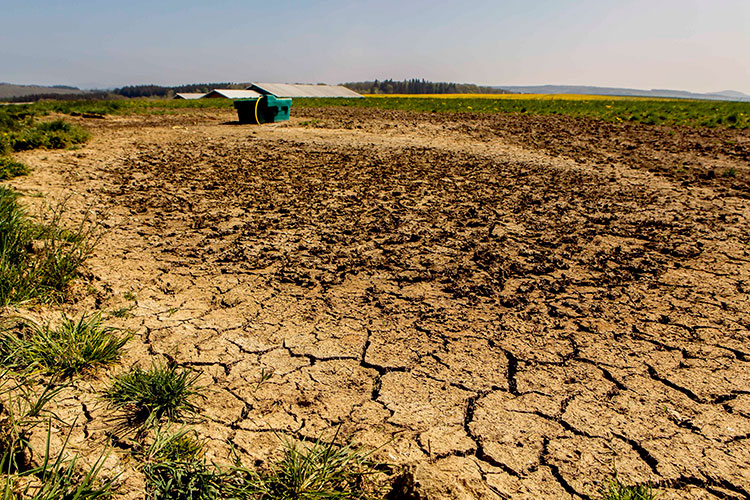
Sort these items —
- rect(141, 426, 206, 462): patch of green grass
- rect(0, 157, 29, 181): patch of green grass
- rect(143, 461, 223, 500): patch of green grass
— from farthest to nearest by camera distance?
rect(0, 157, 29, 181): patch of green grass
rect(141, 426, 206, 462): patch of green grass
rect(143, 461, 223, 500): patch of green grass

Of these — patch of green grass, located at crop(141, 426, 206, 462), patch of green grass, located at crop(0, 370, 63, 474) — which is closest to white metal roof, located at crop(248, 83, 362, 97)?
patch of green grass, located at crop(0, 370, 63, 474)

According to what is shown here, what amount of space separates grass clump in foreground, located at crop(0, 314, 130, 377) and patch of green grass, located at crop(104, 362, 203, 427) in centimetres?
21

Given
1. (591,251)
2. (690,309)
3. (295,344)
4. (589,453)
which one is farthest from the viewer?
(591,251)

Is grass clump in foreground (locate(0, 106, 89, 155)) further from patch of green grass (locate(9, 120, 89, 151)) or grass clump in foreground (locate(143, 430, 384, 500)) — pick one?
grass clump in foreground (locate(143, 430, 384, 500))

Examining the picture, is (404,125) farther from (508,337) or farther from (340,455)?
(340,455)

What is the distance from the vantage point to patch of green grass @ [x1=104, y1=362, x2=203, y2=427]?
1681mm

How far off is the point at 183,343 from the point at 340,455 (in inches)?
46.2

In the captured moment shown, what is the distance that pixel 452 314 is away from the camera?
2.62 meters

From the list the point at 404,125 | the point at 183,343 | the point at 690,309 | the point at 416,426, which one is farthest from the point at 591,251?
the point at 404,125

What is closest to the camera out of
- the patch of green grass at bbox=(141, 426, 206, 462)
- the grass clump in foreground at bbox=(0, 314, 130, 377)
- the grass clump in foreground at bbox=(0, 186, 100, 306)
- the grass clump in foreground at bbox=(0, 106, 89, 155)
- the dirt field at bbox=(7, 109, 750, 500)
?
the patch of green grass at bbox=(141, 426, 206, 462)

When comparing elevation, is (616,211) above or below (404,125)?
below

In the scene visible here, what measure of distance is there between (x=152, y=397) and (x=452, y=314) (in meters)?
1.70

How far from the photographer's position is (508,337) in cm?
239

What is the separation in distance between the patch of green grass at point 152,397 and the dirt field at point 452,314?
78 mm
